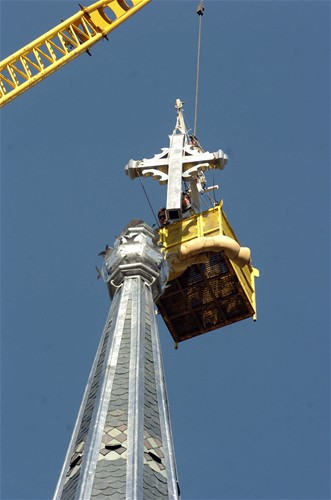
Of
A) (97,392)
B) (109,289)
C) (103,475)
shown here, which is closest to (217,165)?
(109,289)

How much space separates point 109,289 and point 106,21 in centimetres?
3410

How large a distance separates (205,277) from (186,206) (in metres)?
2.10

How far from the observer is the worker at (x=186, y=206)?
44.3 meters

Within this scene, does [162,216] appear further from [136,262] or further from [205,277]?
[136,262]

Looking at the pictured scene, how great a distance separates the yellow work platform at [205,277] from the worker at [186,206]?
113 cm

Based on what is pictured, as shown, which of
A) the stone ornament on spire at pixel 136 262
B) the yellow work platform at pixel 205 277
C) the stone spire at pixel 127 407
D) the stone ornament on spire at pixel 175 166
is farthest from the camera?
the yellow work platform at pixel 205 277

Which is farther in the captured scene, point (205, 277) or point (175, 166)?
point (205, 277)

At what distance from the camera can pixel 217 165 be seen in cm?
4150

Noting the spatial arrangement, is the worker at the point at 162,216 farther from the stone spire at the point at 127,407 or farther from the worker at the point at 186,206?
the stone spire at the point at 127,407

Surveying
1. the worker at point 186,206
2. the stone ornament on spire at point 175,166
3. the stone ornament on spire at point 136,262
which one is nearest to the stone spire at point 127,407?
the stone ornament on spire at point 136,262

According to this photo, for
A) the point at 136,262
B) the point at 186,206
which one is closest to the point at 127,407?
the point at 136,262

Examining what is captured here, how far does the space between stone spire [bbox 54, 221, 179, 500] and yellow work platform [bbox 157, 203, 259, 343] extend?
583cm

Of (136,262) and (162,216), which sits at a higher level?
(162,216)

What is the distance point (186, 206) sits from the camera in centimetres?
4447
